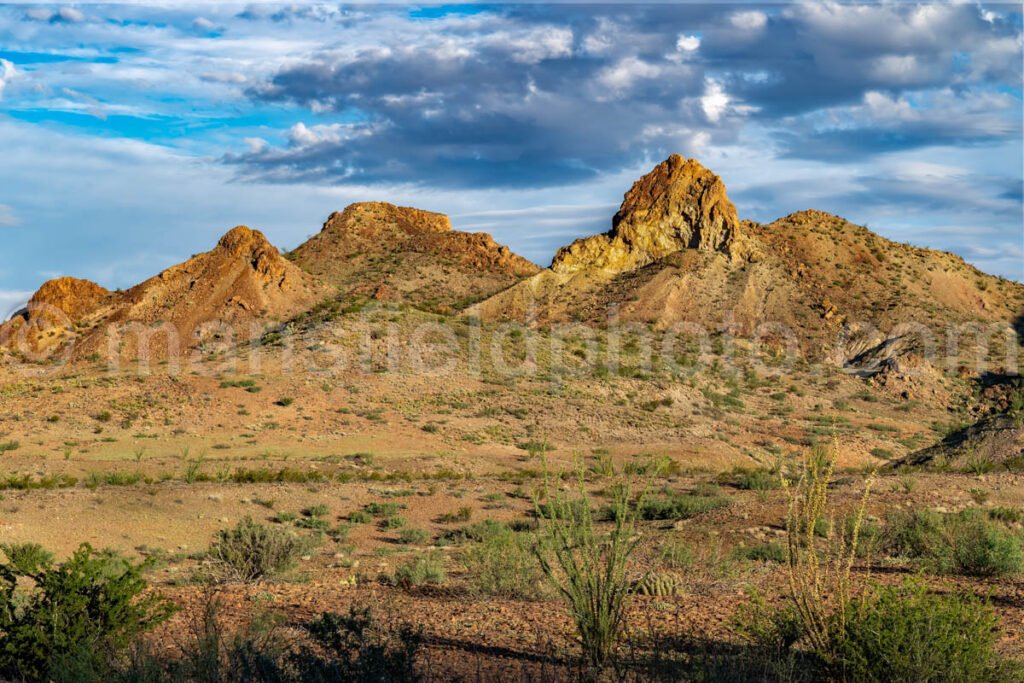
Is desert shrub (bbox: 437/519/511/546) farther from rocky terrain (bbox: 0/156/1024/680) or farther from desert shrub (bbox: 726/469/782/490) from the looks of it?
desert shrub (bbox: 726/469/782/490)

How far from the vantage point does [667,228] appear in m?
71.1

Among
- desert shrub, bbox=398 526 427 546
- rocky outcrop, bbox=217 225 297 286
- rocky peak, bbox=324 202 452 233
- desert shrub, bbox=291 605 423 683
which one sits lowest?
desert shrub, bbox=398 526 427 546

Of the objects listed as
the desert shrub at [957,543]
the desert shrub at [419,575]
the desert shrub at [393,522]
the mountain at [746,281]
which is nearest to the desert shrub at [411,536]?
the desert shrub at [393,522]

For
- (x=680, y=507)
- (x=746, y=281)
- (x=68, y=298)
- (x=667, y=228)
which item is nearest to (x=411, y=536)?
(x=680, y=507)

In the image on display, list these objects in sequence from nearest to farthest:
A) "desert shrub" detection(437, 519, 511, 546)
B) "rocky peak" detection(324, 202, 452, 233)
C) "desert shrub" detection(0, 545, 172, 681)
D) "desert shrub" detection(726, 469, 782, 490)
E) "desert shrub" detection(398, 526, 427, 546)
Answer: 1. "desert shrub" detection(0, 545, 172, 681)
2. "desert shrub" detection(437, 519, 511, 546)
3. "desert shrub" detection(398, 526, 427, 546)
4. "desert shrub" detection(726, 469, 782, 490)
5. "rocky peak" detection(324, 202, 452, 233)

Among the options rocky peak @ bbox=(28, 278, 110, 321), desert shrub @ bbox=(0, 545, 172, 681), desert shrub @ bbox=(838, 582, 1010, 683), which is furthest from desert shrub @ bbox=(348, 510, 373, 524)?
rocky peak @ bbox=(28, 278, 110, 321)

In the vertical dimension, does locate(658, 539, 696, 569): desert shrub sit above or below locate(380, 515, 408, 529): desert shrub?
above

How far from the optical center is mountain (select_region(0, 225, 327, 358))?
182ft

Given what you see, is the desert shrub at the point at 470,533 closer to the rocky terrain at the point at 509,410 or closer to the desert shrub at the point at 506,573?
the rocky terrain at the point at 509,410

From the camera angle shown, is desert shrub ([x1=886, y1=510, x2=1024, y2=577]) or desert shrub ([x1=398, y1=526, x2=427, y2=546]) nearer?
desert shrub ([x1=886, y1=510, x2=1024, y2=577])

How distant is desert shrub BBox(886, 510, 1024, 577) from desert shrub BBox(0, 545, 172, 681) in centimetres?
936

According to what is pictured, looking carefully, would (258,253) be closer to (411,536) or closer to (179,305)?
(179,305)

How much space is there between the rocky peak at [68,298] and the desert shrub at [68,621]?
186ft

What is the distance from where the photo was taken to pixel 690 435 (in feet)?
132
